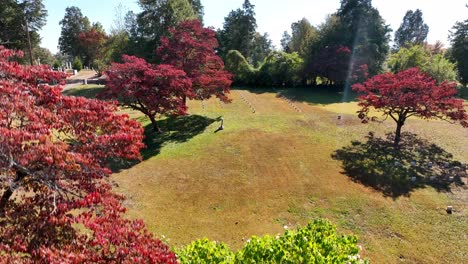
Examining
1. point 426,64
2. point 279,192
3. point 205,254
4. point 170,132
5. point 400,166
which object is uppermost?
point 426,64

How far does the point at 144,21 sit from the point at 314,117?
81.7 ft

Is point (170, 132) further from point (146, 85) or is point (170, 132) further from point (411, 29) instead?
point (411, 29)

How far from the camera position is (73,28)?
69.0 meters

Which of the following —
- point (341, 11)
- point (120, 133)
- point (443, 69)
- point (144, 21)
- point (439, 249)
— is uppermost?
point (341, 11)

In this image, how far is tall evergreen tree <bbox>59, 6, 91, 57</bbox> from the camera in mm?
68312

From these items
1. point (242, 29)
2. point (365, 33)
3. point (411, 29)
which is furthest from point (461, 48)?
point (411, 29)

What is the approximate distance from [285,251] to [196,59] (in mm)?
21669

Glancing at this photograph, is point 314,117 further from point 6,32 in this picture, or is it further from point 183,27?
point 6,32

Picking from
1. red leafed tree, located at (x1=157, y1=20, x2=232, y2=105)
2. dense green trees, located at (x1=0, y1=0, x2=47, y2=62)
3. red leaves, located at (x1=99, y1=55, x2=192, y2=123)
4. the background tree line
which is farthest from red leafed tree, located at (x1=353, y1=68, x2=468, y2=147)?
dense green trees, located at (x1=0, y1=0, x2=47, y2=62)

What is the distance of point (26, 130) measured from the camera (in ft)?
20.6

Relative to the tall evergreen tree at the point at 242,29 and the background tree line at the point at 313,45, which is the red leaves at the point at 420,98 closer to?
the background tree line at the point at 313,45

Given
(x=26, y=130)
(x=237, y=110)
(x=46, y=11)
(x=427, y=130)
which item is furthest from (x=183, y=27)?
(x=46, y=11)

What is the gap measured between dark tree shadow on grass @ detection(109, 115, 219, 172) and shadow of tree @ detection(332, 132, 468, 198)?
33.3 ft

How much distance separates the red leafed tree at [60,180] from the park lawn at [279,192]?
5.68 m
